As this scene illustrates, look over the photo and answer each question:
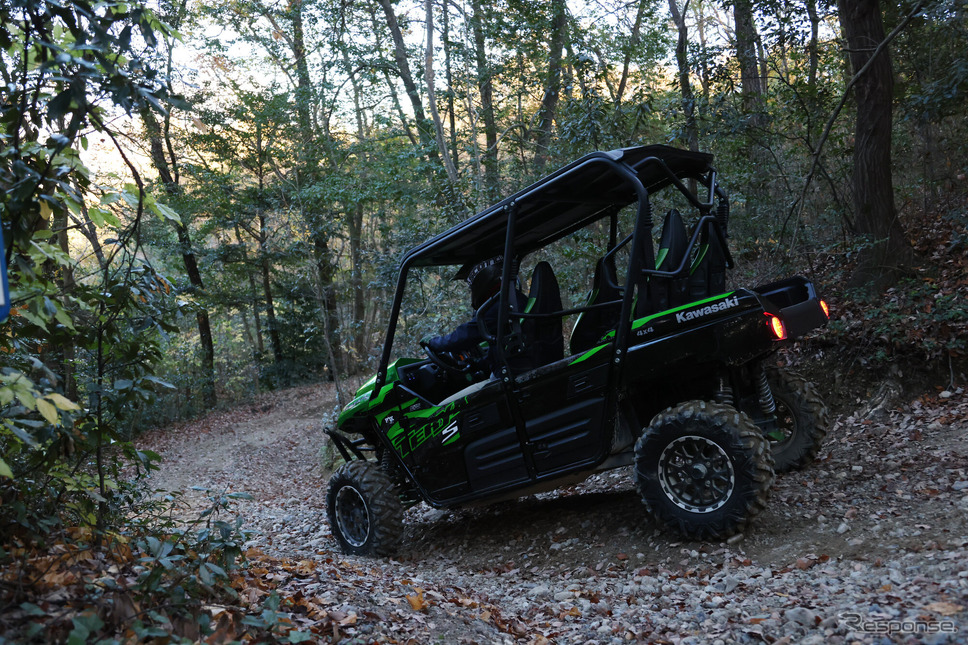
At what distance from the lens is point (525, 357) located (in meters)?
5.14

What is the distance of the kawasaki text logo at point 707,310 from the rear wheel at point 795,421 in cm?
135

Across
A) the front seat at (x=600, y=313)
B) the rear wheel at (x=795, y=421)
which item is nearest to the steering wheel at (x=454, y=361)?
the front seat at (x=600, y=313)

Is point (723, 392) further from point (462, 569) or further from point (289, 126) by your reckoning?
point (289, 126)

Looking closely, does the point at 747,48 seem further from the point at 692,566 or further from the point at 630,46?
the point at 692,566

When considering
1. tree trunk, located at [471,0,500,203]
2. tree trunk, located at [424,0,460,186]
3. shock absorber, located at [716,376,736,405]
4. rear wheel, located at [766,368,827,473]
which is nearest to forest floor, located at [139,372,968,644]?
rear wheel, located at [766,368,827,473]

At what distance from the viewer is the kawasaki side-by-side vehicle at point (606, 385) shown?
4328 mm

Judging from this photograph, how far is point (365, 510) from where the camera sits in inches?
225

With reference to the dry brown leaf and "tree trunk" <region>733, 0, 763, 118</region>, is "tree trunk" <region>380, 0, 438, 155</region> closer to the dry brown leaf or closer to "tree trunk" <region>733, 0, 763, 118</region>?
"tree trunk" <region>733, 0, 763, 118</region>

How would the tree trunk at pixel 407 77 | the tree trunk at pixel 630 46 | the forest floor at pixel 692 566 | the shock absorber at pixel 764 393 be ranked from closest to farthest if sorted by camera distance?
the forest floor at pixel 692 566 → the shock absorber at pixel 764 393 → the tree trunk at pixel 630 46 → the tree trunk at pixel 407 77

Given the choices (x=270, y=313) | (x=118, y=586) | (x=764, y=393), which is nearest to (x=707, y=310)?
(x=764, y=393)

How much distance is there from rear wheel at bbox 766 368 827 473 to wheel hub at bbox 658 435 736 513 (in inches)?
47.7

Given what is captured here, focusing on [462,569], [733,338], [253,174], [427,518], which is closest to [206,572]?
[462,569]

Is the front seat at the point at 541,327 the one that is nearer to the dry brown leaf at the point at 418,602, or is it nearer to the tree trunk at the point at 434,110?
the dry brown leaf at the point at 418,602

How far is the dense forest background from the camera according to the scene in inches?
118
